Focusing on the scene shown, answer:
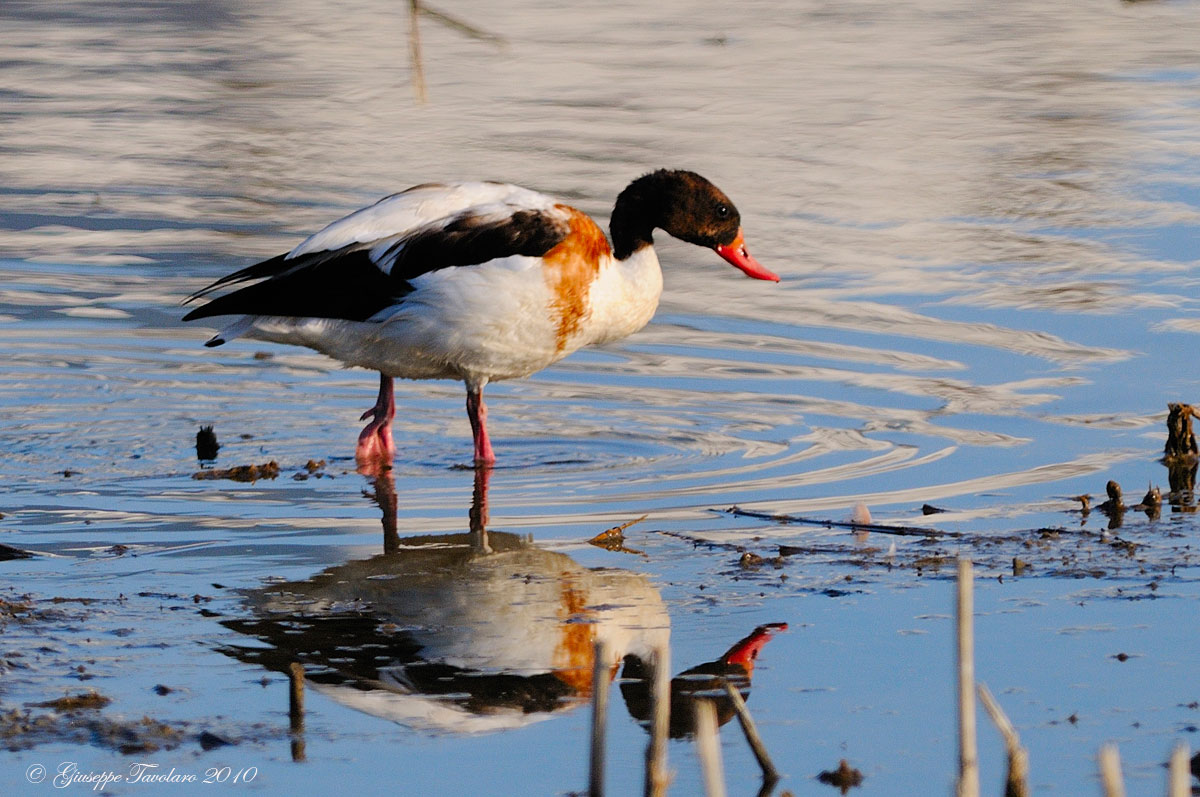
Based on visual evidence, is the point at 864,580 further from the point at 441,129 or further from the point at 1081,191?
the point at 441,129

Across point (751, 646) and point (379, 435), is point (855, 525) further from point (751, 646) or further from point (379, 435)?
point (379, 435)

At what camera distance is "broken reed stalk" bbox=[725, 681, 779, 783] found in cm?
371

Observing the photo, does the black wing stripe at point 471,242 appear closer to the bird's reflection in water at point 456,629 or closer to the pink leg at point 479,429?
the pink leg at point 479,429

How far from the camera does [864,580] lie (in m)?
6.00

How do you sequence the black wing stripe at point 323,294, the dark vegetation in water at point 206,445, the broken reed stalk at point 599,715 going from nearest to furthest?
the broken reed stalk at point 599,715
the black wing stripe at point 323,294
the dark vegetation in water at point 206,445

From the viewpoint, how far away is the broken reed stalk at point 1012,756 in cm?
343

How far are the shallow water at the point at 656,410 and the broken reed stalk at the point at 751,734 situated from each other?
24 cm

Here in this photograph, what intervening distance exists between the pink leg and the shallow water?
0.18m

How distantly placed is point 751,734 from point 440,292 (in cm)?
409

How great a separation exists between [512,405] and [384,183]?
4016 millimetres

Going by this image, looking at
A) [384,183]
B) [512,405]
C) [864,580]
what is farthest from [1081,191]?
[864,580]

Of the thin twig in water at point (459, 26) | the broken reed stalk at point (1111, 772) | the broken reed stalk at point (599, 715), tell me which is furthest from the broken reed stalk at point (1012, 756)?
the thin twig in water at point (459, 26)

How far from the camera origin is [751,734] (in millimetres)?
3869

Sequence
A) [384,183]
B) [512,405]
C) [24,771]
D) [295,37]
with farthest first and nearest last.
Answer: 1. [295,37]
2. [384,183]
3. [512,405]
4. [24,771]
